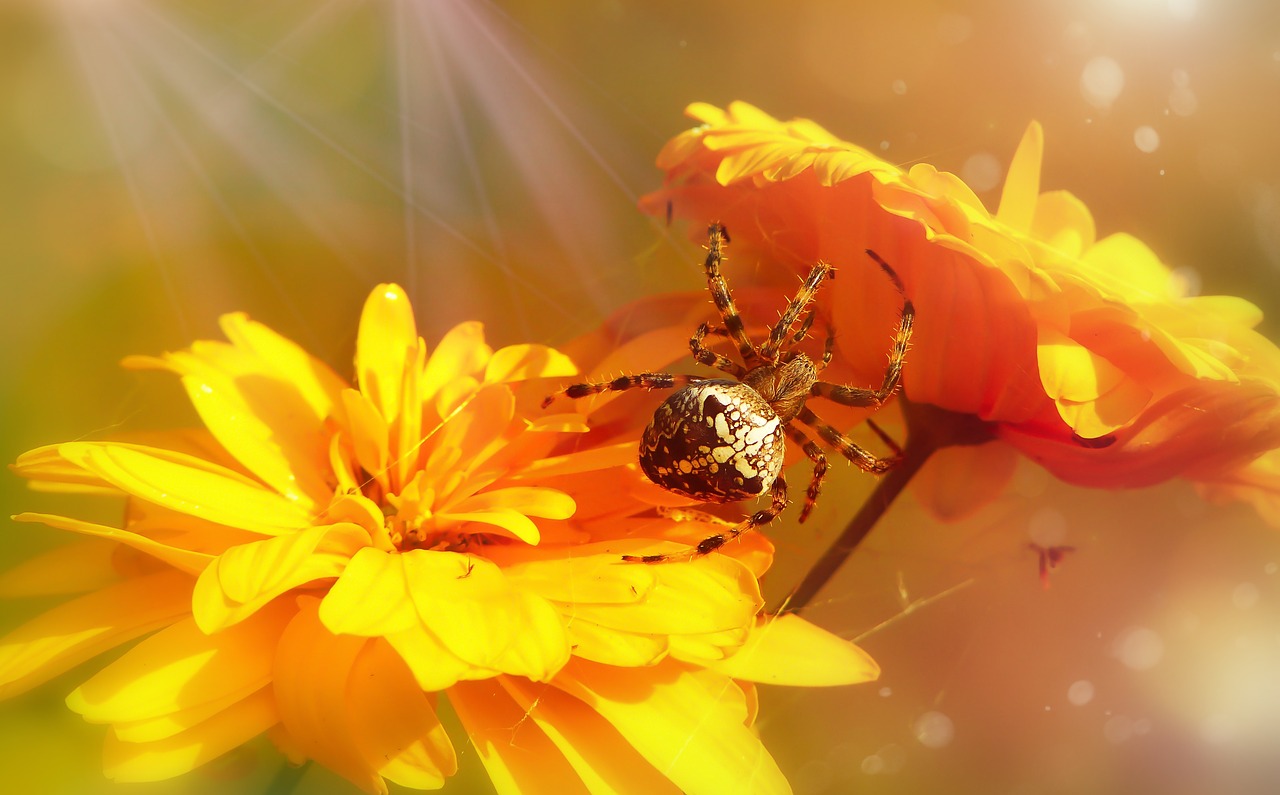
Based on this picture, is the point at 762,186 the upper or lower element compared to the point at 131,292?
upper

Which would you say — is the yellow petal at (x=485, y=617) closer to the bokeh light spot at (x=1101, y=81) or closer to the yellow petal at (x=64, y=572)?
the yellow petal at (x=64, y=572)

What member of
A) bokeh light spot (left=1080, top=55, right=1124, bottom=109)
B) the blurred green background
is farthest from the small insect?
bokeh light spot (left=1080, top=55, right=1124, bottom=109)

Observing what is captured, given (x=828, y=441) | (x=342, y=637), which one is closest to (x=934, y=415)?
(x=828, y=441)

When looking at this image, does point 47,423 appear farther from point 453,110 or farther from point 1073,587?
point 1073,587

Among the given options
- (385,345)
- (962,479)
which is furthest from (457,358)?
(962,479)

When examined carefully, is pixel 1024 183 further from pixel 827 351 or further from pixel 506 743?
pixel 506 743

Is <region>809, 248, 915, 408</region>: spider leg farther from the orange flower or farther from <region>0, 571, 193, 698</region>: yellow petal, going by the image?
<region>0, 571, 193, 698</region>: yellow petal

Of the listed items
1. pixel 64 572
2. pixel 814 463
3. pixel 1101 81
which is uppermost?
pixel 1101 81
